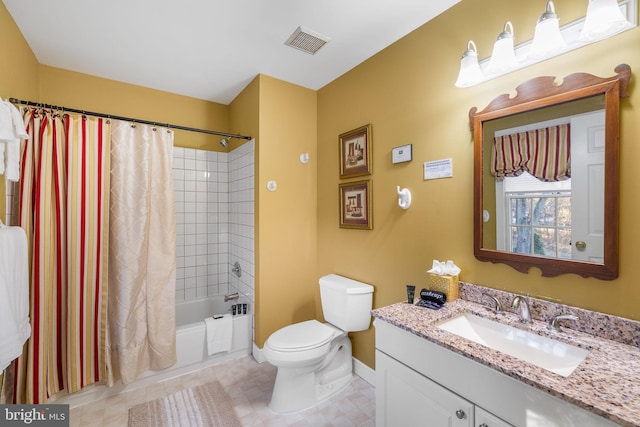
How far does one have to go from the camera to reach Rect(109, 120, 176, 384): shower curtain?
2004mm

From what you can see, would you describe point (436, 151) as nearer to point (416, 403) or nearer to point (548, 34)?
point (548, 34)

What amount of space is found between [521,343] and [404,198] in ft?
3.13

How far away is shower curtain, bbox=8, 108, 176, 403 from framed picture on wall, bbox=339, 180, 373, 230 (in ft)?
4.46

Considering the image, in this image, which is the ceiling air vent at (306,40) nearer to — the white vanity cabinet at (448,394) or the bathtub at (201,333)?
the white vanity cabinet at (448,394)

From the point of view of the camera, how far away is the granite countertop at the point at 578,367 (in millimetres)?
732

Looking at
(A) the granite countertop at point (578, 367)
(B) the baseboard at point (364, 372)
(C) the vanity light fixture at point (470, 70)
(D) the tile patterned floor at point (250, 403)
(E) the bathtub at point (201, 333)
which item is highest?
A: (C) the vanity light fixture at point (470, 70)

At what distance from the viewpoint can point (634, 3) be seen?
1026mm

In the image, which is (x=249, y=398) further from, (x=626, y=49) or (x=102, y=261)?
(x=626, y=49)

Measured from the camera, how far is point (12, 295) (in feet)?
4.18

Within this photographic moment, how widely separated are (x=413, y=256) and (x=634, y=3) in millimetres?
1405

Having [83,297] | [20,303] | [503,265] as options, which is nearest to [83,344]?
[83,297]

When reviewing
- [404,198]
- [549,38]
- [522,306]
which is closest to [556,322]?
[522,306]

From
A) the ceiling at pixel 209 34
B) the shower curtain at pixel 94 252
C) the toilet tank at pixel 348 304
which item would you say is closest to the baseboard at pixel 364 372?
the toilet tank at pixel 348 304

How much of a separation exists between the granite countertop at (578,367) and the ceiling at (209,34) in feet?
5.45
